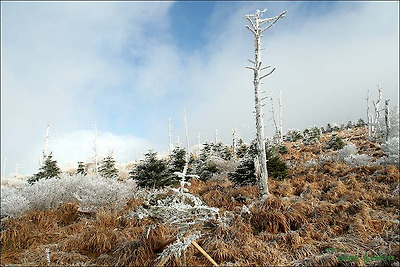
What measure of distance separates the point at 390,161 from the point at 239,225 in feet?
30.2

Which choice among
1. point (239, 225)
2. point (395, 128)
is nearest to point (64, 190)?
point (239, 225)

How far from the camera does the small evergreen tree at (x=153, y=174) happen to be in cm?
1276

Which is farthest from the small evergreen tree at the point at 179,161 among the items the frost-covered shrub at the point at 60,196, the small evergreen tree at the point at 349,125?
the small evergreen tree at the point at 349,125

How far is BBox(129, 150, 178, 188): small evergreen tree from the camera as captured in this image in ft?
41.9

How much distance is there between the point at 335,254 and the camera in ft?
13.3

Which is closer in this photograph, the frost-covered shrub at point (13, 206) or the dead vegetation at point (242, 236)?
the dead vegetation at point (242, 236)

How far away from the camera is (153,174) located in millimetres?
12992

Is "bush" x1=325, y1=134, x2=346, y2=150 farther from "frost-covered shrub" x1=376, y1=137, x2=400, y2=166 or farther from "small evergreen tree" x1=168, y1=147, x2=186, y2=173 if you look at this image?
"small evergreen tree" x1=168, y1=147, x2=186, y2=173

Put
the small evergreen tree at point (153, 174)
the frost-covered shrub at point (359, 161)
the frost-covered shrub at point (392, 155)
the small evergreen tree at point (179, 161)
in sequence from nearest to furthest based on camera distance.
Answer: the frost-covered shrub at point (392, 155), the frost-covered shrub at point (359, 161), the small evergreen tree at point (153, 174), the small evergreen tree at point (179, 161)

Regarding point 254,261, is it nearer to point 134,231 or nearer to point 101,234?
point 134,231

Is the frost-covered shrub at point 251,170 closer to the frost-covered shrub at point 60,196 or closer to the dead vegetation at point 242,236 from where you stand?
the dead vegetation at point 242,236

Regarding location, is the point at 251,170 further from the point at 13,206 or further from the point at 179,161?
the point at 13,206

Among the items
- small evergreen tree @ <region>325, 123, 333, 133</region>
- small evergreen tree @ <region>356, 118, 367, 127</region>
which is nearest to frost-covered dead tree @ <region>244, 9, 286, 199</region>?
small evergreen tree @ <region>325, 123, 333, 133</region>

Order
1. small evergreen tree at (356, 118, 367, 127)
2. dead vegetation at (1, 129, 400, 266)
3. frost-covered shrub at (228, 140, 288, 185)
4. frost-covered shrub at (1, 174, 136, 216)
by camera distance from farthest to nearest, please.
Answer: small evergreen tree at (356, 118, 367, 127) → frost-covered shrub at (228, 140, 288, 185) → frost-covered shrub at (1, 174, 136, 216) → dead vegetation at (1, 129, 400, 266)
